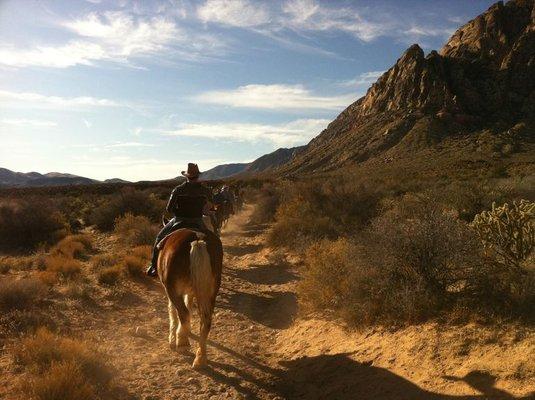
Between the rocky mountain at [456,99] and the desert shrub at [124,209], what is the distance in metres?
52.9

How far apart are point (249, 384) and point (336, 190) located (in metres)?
13.0

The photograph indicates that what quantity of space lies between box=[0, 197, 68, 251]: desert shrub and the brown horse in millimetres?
13129

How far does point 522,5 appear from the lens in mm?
93375

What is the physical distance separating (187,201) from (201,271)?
82.2 inches

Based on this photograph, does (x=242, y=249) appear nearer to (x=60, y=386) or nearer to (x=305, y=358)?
(x=305, y=358)

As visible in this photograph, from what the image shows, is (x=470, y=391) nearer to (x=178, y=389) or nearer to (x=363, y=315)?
(x=363, y=315)

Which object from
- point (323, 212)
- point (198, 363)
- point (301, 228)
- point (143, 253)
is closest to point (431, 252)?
point (198, 363)

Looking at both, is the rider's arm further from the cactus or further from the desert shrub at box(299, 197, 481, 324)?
the cactus

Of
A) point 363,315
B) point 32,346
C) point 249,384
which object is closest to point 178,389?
point 249,384

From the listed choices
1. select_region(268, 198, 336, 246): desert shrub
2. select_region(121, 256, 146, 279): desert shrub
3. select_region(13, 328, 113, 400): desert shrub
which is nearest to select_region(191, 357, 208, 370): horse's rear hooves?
select_region(13, 328, 113, 400): desert shrub

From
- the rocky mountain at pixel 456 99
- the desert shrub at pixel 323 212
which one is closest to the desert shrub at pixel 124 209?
the desert shrub at pixel 323 212

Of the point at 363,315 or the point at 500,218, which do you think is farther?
the point at 500,218

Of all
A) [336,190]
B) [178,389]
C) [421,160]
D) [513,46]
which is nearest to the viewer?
[178,389]

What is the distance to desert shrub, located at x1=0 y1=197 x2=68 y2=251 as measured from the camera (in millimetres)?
17906
